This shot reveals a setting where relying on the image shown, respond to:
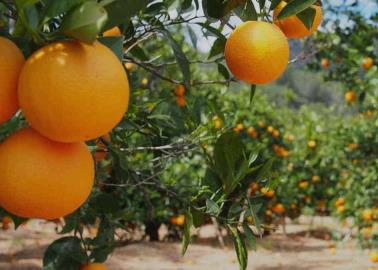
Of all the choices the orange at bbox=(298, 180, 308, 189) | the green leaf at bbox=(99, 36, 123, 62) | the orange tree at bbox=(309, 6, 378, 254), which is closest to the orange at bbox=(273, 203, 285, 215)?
the orange at bbox=(298, 180, 308, 189)

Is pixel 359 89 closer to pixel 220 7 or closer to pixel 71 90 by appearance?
pixel 220 7

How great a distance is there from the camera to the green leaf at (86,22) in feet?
1.92

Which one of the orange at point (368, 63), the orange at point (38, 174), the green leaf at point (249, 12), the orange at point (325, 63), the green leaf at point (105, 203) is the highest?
the green leaf at point (249, 12)

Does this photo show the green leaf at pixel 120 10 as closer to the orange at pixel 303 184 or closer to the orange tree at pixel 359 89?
the orange tree at pixel 359 89

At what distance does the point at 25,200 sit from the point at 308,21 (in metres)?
0.62

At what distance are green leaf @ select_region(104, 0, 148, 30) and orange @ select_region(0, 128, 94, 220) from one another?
18 centimetres

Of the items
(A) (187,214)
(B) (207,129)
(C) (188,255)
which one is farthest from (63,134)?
(C) (188,255)

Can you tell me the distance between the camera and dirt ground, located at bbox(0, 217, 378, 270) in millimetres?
5949

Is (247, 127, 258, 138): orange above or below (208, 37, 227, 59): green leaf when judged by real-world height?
below

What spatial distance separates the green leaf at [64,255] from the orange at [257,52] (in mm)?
885

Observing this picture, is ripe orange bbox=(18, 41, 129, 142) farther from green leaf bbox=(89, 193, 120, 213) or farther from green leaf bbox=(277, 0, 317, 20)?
green leaf bbox=(89, 193, 120, 213)

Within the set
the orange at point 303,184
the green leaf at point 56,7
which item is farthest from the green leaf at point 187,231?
the orange at point 303,184

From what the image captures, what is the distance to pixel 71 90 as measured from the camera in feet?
2.03

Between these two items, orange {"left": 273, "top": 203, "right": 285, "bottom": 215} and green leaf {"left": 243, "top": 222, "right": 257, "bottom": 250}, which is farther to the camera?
orange {"left": 273, "top": 203, "right": 285, "bottom": 215}
